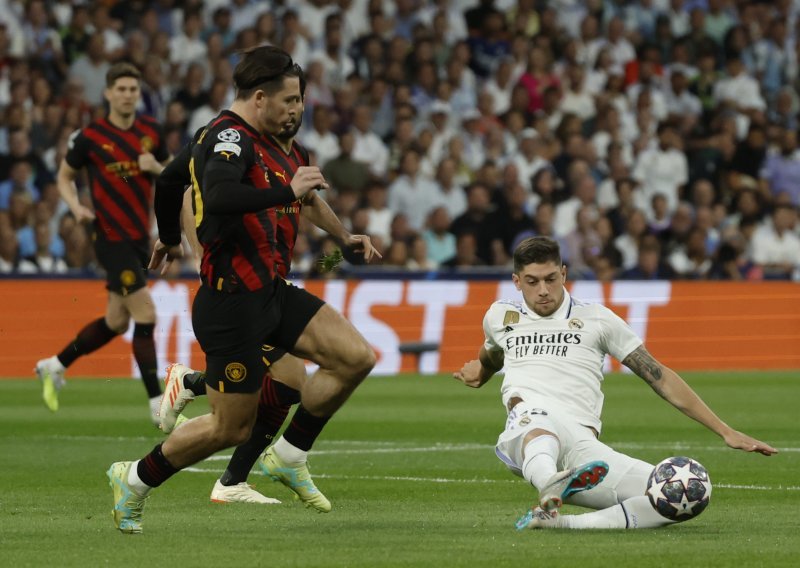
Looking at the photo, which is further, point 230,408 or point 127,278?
point 127,278

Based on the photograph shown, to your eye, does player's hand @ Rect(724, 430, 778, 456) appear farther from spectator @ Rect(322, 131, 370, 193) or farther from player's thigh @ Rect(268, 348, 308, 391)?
spectator @ Rect(322, 131, 370, 193)

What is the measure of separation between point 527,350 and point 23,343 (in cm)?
1177

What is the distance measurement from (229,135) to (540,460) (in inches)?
76.6

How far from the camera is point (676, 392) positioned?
7.59 meters

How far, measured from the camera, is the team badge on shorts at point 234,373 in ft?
24.5

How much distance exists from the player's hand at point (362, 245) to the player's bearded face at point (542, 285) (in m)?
0.80

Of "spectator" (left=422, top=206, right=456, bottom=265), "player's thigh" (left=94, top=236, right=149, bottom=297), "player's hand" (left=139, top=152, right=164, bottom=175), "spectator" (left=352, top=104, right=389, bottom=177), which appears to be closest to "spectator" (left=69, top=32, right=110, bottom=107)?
"spectator" (left=352, top=104, right=389, bottom=177)

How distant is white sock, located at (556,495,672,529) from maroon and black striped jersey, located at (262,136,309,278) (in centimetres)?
176

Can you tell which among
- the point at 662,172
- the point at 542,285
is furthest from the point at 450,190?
the point at 542,285

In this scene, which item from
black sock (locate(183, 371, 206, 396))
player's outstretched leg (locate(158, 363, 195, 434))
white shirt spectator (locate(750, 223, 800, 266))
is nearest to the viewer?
black sock (locate(183, 371, 206, 396))

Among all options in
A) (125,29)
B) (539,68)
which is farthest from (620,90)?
(125,29)

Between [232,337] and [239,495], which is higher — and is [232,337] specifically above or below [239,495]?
above

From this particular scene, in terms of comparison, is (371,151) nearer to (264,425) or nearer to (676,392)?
(264,425)

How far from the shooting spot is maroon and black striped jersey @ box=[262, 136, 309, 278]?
779 cm
